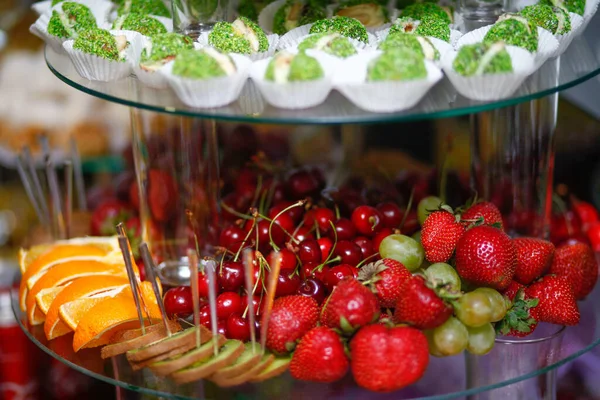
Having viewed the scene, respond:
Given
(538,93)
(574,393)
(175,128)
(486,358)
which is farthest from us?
(574,393)

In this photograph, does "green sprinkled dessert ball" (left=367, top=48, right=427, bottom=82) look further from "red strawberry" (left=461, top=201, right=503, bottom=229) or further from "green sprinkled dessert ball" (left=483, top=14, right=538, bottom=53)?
"red strawberry" (left=461, top=201, right=503, bottom=229)

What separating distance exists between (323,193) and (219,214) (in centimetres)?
21

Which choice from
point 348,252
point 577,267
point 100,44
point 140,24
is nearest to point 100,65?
point 100,44

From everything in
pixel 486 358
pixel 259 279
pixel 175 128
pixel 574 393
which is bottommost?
pixel 574 393

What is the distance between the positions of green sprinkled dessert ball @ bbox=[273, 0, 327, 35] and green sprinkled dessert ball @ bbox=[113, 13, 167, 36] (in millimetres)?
195

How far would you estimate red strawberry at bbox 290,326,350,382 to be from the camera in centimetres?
105

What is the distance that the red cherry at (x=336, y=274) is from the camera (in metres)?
1.20

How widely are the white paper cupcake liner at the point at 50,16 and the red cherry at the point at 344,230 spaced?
1.72 feet

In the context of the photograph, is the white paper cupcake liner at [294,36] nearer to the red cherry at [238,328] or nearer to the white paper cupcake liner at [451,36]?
the white paper cupcake liner at [451,36]

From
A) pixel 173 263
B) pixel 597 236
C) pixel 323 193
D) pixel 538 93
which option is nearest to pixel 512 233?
pixel 597 236

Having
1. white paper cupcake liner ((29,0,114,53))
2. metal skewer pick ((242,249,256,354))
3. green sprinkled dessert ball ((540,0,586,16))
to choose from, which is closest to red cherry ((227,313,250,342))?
metal skewer pick ((242,249,256,354))

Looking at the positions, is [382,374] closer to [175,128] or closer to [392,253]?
[392,253]

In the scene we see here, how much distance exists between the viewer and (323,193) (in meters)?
1.53

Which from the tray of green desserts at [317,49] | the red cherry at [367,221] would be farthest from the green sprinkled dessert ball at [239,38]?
the red cherry at [367,221]
